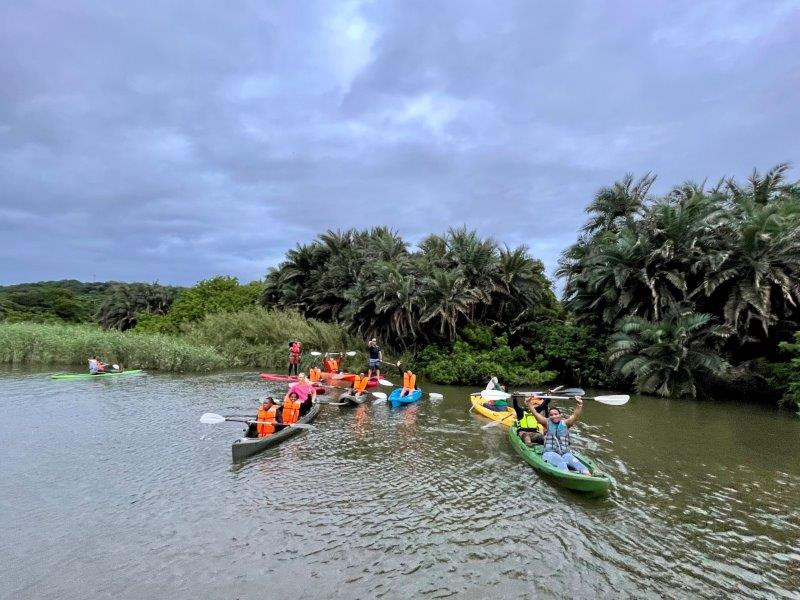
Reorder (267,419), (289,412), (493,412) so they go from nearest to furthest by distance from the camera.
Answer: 1. (267,419)
2. (289,412)
3. (493,412)

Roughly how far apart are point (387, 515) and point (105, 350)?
26.3m

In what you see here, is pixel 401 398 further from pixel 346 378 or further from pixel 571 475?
pixel 571 475

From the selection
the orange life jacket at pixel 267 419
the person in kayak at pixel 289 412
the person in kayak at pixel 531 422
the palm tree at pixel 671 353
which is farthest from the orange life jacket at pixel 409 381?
the palm tree at pixel 671 353

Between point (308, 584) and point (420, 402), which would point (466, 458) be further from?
point (420, 402)

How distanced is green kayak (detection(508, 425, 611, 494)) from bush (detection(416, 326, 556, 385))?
11.4m

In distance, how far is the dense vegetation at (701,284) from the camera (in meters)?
17.5

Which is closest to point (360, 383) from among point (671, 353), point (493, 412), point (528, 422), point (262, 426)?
point (493, 412)

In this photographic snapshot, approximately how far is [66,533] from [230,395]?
480 inches

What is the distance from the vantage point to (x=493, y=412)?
49.5ft

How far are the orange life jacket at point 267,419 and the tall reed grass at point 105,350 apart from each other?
16.2 metres

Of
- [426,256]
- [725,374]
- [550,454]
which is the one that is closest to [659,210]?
[725,374]

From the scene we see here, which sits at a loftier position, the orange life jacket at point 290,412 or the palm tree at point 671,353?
the palm tree at point 671,353

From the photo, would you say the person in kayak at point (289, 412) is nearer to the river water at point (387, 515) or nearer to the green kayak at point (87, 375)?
the river water at point (387, 515)

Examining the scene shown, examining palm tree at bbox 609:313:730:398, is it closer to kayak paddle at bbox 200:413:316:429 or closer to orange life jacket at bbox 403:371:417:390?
orange life jacket at bbox 403:371:417:390
